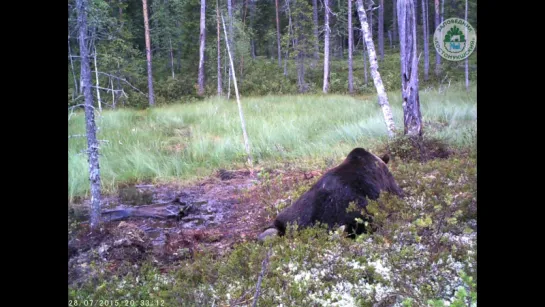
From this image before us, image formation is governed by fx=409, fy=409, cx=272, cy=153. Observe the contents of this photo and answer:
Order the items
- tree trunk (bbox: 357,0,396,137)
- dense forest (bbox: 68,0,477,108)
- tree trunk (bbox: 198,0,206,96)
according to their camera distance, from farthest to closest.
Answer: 1. tree trunk (bbox: 198,0,206,96)
2. tree trunk (bbox: 357,0,396,137)
3. dense forest (bbox: 68,0,477,108)

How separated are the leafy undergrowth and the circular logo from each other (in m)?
1.20

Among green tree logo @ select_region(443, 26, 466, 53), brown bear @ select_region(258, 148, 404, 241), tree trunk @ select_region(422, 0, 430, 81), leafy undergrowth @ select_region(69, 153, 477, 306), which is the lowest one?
leafy undergrowth @ select_region(69, 153, 477, 306)

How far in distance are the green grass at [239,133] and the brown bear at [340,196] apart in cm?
73

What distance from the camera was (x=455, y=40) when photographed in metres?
3.04

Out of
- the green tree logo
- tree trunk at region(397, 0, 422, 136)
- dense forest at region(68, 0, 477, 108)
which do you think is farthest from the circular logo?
tree trunk at region(397, 0, 422, 136)

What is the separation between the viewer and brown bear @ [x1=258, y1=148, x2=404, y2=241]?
3.84m

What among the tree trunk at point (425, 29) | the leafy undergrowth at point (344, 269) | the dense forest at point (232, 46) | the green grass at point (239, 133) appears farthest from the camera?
the tree trunk at point (425, 29)

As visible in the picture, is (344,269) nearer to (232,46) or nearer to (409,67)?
(409,67)

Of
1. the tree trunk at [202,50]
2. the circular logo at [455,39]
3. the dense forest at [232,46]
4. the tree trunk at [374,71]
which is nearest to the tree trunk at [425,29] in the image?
the dense forest at [232,46]

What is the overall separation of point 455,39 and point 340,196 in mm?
1687

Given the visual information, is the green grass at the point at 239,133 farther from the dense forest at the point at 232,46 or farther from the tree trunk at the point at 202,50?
the tree trunk at the point at 202,50

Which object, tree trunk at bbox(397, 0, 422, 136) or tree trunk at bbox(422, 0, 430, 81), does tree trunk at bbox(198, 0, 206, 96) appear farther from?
tree trunk at bbox(422, 0, 430, 81)

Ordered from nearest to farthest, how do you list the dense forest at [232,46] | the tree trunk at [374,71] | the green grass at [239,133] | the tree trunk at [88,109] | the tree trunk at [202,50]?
the tree trunk at [88,109] → the dense forest at [232,46] → the green grass at [239,133] → the tree trunk at [374,71] → the tree trunk at [202,50]

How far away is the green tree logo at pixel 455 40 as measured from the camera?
2.96 m
